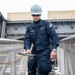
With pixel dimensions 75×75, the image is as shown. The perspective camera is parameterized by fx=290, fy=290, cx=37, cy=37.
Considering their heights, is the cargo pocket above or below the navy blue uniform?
below

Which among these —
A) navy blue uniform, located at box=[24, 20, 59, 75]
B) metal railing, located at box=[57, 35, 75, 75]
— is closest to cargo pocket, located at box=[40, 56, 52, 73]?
navy blue uniform, located at box=[24, 20, 59, 75]

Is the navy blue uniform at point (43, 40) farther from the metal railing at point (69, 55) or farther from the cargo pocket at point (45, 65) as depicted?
the metal railing at point (69, 55)

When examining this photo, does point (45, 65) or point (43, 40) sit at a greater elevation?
point (43, 40)

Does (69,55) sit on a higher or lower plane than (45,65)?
higher

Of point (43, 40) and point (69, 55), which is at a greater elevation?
point (43, 40)

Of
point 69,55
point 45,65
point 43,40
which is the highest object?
point 43,40

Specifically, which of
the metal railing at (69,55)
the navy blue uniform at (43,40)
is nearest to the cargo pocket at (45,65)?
the navy blue uniform at (43,40)

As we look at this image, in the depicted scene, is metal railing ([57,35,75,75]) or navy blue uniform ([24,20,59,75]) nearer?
metal railing ([57,35,75,75])

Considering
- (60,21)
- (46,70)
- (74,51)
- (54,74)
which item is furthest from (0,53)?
(60,21)

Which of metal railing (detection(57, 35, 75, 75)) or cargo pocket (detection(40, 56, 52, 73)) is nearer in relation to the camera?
metal railing (detection(57, 35, 75, 75))

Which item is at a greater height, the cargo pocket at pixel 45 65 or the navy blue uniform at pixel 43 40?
the navy blue uniform at pixel 43 40

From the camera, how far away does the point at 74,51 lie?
4012 millimetres

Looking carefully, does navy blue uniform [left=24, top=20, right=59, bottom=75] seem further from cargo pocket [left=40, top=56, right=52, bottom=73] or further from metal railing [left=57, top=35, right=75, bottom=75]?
metal railing [left=57, top=35, right=75, bottom=75]

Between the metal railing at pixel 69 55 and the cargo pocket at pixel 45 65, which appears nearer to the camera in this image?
the metal railing at pixel 69 55
